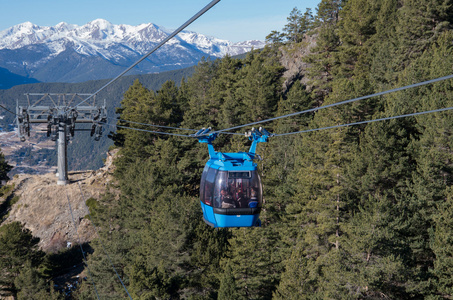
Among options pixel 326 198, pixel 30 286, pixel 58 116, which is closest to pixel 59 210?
pixel 58 116

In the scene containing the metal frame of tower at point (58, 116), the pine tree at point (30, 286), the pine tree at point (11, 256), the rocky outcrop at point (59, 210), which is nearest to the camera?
the pine tree at point (30, 286)

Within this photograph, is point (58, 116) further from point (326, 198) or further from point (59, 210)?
point (326, 198)

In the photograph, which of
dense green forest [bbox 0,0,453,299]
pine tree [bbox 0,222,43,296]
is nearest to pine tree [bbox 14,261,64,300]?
dense green forest [bbox 0,0,453,299]

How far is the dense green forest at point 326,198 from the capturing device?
72.8ft

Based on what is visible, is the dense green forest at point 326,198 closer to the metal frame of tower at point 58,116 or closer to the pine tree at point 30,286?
the pine tree at point 30,286

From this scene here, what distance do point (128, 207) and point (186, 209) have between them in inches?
416

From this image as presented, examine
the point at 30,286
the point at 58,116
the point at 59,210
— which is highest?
the point at 58,116

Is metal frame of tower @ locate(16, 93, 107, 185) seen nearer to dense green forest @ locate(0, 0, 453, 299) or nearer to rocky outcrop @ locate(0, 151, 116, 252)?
dense green forest @ locate(0, 0, 453, 299)

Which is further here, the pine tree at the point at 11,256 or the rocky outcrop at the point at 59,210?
the rocky outcrop at the point at 59,210

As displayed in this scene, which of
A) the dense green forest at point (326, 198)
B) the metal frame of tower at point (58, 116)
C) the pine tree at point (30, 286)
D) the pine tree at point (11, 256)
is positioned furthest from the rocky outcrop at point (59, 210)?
the pine tree at point (30, 286)

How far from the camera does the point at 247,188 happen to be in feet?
48.1

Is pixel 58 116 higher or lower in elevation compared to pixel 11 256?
higher

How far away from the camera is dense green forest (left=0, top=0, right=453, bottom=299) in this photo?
874 inches

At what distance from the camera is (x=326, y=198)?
86.0 ft
